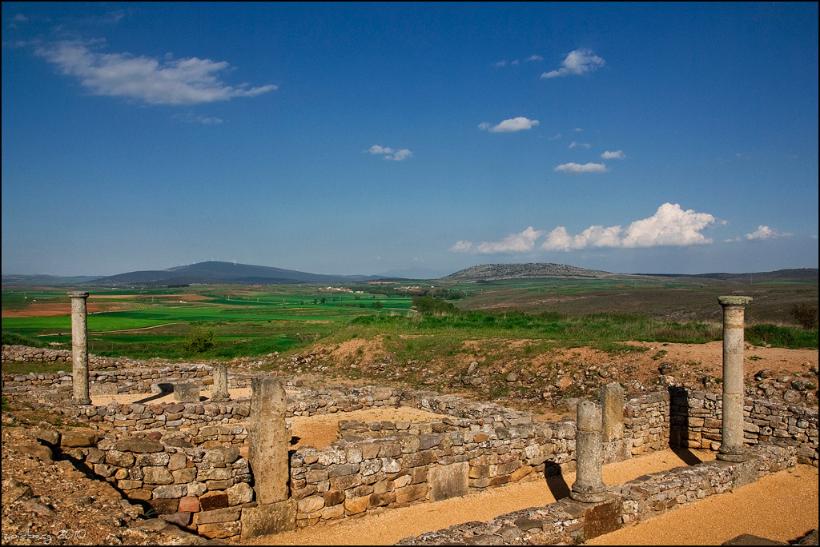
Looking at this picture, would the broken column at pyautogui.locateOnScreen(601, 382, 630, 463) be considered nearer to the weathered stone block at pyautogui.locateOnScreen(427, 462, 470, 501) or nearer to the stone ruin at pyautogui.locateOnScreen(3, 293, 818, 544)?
the stone ruin at pyautogui.locateOnScreen(3, 293, 818, 544)

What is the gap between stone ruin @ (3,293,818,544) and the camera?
27.4ft

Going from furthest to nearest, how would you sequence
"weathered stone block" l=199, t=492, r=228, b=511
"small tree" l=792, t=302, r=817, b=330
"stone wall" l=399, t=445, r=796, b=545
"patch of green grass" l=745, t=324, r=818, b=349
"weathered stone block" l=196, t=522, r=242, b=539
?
"small tree" l=792, t=302, r=817, b=330 < "patch of green grass" l=745, t=324, r=818, b=349 < "weathered stone block" l=199, t=492, r=228, b=511 < "weathered stone block" l=196, t=522, r=242, b=539 < "stone wall" l=399, t=445, r=796, b=545

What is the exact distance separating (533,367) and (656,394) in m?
6.47

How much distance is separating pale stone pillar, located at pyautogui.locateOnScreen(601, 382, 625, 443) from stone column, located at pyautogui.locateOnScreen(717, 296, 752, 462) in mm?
Result: 2183

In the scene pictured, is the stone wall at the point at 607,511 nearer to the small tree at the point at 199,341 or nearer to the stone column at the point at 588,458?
the stone column at the point at 588,458

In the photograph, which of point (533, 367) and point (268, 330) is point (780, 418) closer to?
point (533, 367)

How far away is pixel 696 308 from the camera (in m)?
39.4

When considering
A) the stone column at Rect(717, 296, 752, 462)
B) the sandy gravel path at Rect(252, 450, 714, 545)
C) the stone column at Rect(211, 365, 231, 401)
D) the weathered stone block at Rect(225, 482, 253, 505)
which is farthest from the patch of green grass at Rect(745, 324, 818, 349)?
the weathered stone block at Rect(225, 482, 253, 505)

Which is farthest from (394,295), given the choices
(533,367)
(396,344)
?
(533,367)

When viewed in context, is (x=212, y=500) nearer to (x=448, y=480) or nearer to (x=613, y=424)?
(x=448, y=480)

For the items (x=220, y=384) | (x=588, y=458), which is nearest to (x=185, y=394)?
(x=220, y=384)

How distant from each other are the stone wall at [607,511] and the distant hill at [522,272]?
64.3 m

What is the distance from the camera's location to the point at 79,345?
52.7ft

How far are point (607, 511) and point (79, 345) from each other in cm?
1430
